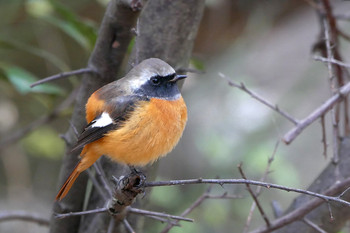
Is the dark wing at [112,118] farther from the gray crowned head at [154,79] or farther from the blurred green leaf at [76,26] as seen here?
the blurred green leaf at [76,26]

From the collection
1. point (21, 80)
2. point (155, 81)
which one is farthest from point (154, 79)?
point (21, 80)

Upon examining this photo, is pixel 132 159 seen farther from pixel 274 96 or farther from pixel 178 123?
pixel 274 96

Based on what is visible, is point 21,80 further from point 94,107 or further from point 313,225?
point 313,225

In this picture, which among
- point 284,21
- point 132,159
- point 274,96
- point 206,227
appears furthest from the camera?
point 284,21

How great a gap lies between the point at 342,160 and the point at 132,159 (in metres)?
1.22

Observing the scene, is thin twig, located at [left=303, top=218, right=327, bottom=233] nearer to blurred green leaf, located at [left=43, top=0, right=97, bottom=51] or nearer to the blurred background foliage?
the blurred background foliage

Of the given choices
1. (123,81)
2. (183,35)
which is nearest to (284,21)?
(183,35)

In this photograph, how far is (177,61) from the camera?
283cm

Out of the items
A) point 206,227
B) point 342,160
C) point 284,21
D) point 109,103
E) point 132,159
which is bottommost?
point 206,227

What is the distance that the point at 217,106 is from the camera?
571 centimetres

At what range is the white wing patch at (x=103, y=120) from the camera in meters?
2.41

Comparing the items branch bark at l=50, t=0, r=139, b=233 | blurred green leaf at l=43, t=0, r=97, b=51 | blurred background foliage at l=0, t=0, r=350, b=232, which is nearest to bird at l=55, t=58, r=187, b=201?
branch bark at l=50, t=0, r=139, b=233

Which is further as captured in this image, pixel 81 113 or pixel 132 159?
pixel 81 113

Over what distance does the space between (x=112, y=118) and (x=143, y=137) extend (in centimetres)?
20
